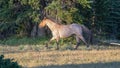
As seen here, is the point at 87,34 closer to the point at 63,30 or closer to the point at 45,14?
the point at 63,30

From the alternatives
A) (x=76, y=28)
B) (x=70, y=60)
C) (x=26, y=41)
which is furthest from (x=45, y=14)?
(x=70, y=60)

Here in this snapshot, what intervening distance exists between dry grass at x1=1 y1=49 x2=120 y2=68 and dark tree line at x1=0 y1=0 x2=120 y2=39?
7362 mm

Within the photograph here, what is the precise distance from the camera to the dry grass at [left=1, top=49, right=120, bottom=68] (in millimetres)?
13648

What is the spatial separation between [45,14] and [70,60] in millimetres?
Result: 11235

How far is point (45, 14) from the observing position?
2588 cm

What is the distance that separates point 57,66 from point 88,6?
37.9 feet

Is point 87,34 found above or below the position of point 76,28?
below

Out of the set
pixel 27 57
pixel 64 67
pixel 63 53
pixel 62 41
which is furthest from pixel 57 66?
pixel 62 41

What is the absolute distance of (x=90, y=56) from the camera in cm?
1612

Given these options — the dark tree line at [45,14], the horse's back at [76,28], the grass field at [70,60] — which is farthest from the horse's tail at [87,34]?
the grass field at [70,60]

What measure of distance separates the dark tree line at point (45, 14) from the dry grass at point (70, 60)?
736 cm

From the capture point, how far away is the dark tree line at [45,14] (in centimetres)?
2500

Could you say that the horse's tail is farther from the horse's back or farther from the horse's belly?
the horse's belly

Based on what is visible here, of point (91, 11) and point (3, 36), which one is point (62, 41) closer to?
point (91, 11)
